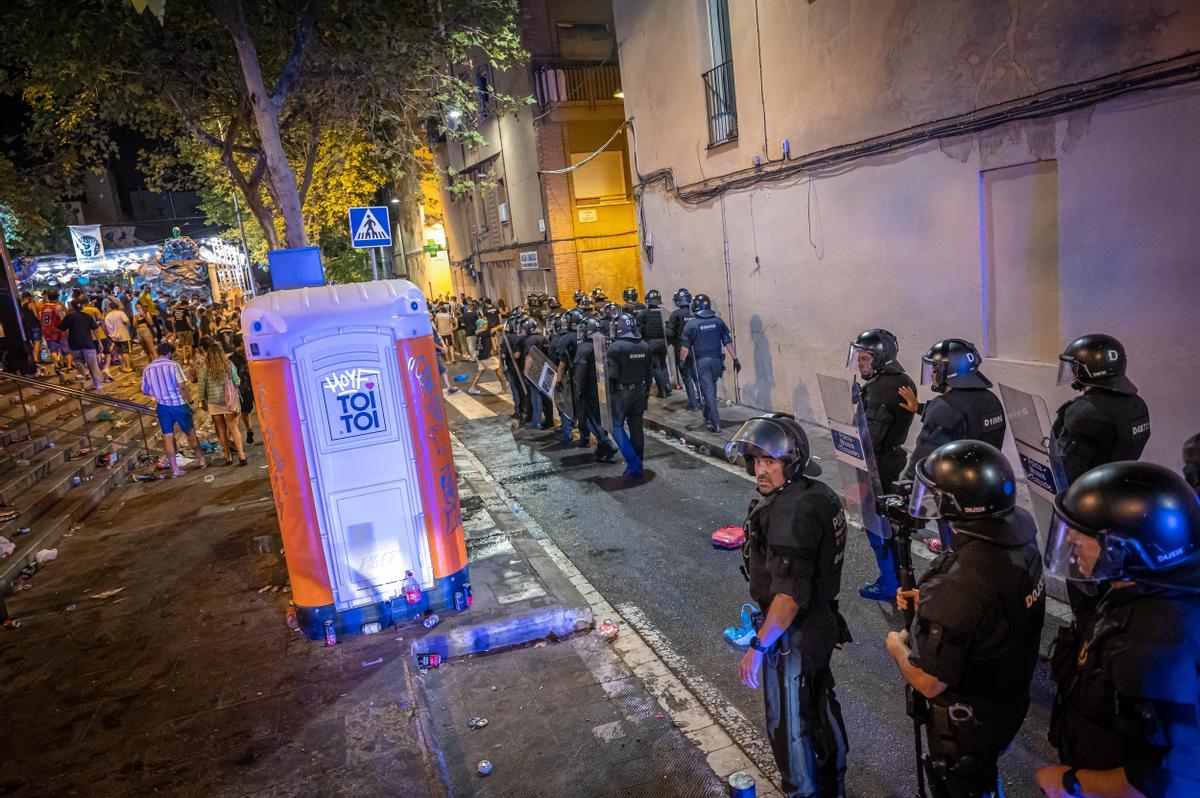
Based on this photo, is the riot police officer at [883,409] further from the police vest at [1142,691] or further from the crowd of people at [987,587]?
the police vest at [1142,691]

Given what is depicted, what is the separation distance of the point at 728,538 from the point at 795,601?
3766mm

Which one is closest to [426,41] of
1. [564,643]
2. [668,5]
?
[668,5]

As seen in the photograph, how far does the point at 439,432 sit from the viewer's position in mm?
5504

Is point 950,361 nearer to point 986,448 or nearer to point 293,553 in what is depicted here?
point 986,448

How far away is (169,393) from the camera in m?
10.2

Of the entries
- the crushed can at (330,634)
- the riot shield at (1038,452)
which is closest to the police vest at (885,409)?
the riot shield at (1038,452)

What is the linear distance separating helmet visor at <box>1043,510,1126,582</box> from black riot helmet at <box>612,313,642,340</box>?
7.18 m

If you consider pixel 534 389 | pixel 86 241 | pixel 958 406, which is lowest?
pixel 534 389

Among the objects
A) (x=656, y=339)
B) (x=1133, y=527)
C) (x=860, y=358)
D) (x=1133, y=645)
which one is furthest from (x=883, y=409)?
(x=656, y=339)

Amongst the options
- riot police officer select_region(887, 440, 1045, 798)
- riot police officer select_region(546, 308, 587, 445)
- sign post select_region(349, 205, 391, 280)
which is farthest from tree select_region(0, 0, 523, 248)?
riot police officer select_region(887, 440, 1045, 798)

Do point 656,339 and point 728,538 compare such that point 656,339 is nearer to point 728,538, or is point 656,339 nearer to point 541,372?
point 541,372

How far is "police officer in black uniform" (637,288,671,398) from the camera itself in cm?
1322

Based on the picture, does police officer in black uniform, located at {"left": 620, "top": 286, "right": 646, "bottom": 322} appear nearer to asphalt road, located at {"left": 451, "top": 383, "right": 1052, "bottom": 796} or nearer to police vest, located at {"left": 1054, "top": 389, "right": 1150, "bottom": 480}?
asphalt road, located at {"left": 451, "top": 383, "right": 1052, "bottom": 796}

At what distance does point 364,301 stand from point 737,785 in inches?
149
